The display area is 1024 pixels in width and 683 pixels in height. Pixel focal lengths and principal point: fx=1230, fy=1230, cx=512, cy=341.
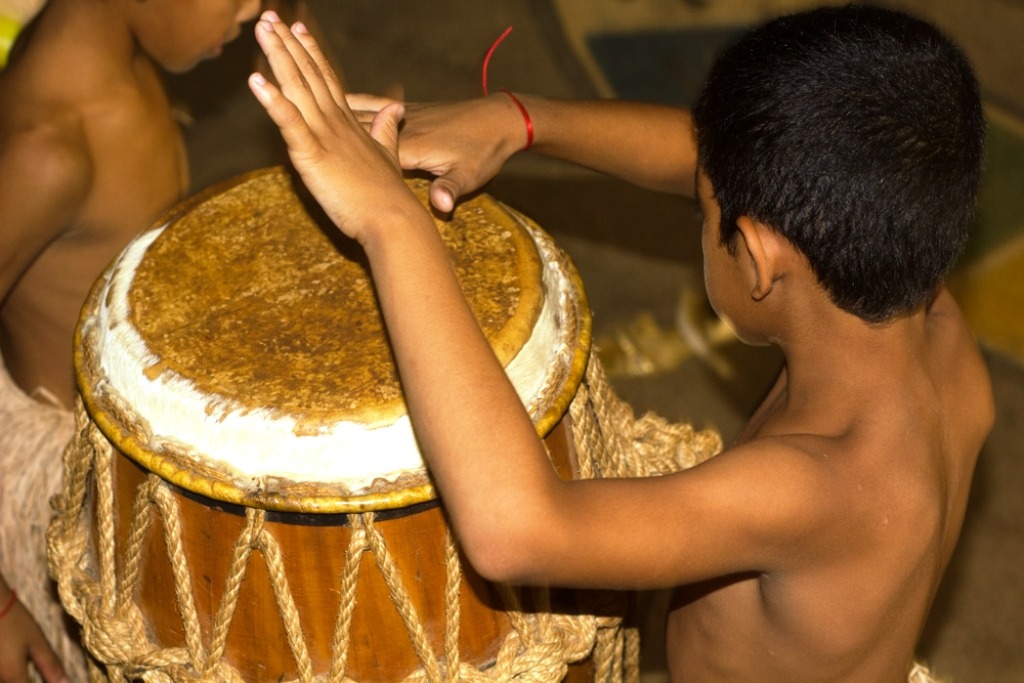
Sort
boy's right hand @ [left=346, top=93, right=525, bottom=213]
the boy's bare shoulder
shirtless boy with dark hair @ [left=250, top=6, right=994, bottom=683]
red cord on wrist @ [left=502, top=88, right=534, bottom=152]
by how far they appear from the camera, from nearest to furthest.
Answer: shirtless boy with dark hair @ [left=250, top=6, right=994, bottom=683] → boy's right hand @ [left=346, top=93, right=525, bottom=213] → red cord on wrist @ [left=502, top=88, right=534, bottom=152] → the boy's bare shoulder

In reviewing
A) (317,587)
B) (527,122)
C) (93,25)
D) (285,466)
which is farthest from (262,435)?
(93,25)

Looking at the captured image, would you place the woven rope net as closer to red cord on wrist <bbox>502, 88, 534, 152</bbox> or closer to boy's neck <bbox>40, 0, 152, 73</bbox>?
red cord on wrist <bbox>502, 88, 534, 152</bbox>

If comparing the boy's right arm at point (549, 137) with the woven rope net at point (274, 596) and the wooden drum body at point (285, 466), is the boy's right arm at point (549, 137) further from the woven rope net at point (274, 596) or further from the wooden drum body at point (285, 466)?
the woven rope net at point (274, 596)

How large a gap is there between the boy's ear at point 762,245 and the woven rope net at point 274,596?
0.22 metres

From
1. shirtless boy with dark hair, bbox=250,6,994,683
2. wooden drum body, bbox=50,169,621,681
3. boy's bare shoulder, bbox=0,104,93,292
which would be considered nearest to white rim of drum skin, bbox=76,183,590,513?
wooden drum body, bbox=50,169,621,681

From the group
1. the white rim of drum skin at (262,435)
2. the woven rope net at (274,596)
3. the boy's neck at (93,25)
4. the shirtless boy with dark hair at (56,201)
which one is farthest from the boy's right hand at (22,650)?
the boy's neck at (93,25)

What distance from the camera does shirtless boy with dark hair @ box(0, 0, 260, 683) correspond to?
5.04ft

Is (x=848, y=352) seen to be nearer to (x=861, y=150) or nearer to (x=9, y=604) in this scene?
(x=861, y=150)

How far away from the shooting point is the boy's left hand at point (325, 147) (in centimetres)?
102

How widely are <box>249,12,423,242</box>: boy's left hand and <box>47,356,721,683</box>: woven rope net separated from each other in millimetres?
273

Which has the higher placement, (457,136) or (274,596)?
(457,136)

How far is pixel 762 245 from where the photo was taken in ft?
3.66

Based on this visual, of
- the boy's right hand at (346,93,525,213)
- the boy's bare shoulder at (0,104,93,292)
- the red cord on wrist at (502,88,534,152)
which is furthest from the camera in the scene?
the boy's bare shoulder at (0,104,93,292)

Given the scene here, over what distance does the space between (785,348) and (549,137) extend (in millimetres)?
404
